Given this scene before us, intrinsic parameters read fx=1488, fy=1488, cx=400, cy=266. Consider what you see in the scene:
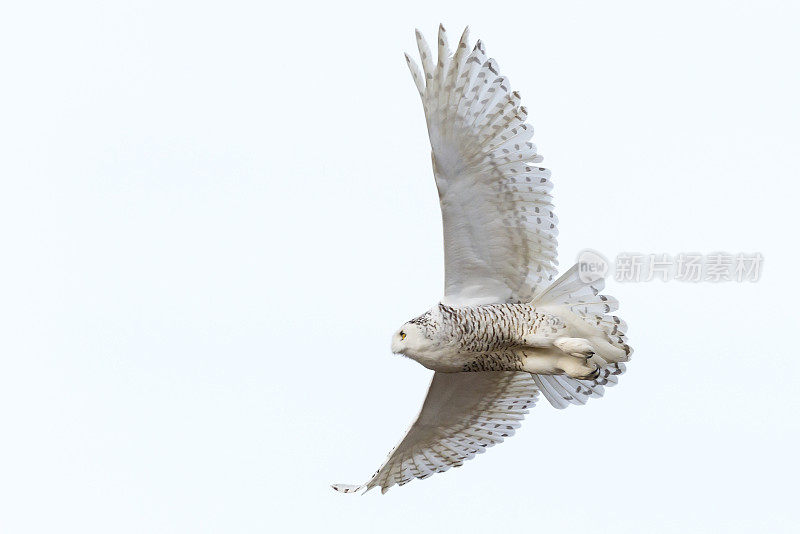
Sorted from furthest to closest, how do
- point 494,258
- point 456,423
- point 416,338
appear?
point 456,423 < point 494,258 < point 416,338

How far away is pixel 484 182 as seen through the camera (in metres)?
10.3

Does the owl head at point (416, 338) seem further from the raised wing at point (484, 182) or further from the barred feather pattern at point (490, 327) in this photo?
the raised wing at point (484, 182)

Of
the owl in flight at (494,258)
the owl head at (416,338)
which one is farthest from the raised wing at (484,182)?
the owl head at (416,338)

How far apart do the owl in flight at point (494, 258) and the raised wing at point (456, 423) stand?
→ 20.1 inches

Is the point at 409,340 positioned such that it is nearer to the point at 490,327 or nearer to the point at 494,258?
the point at 490,327

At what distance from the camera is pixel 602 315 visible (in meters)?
10.4

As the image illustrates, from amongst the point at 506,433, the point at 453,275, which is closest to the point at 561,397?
the point at 506,433

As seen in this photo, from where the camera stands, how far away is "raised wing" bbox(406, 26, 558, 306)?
10.1 m

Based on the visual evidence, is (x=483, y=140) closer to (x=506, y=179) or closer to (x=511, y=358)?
(x=506, y=179)

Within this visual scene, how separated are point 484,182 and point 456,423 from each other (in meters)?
2.19

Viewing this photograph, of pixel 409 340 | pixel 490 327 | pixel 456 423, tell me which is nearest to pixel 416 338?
pixel 409 340

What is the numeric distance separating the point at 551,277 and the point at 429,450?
1881 millimetres

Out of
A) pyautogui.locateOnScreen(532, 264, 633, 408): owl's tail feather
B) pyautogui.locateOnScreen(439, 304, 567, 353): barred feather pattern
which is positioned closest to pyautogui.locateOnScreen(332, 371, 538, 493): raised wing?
pyautogui.locateOnScreen(439, 304, 567, 353): barred feather pattern

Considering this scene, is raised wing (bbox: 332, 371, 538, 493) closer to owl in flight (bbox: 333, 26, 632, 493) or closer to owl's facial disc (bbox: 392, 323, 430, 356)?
owl in flight (bbox: 333, 26, 632, 493)
